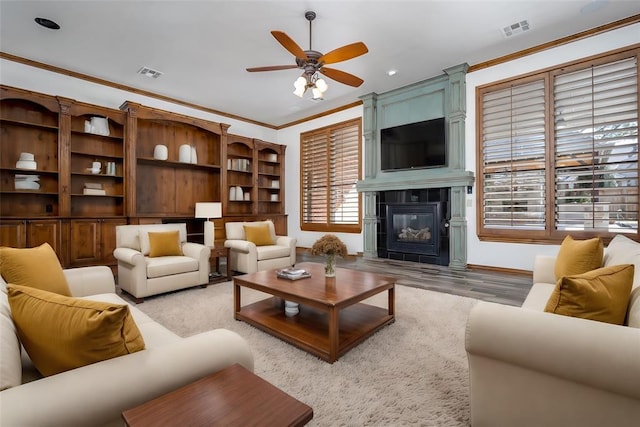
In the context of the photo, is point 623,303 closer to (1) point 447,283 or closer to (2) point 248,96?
(1) point 447,283

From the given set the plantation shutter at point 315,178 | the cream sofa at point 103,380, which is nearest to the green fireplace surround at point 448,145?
the plantation shutter at point 315,178

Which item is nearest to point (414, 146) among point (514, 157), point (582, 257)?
point (514, 157)

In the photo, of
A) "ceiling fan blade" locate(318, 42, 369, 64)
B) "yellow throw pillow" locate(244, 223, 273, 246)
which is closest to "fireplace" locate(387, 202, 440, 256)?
"yellow throw pillow" locate(244, 223, 273, 246)

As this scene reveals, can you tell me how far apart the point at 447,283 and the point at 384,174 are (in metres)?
2.49

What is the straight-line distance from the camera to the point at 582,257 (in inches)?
78.1

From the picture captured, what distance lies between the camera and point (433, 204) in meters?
5.01

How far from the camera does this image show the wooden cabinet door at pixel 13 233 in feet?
→ 12.3

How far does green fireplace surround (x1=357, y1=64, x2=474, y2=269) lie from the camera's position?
4.67 meters

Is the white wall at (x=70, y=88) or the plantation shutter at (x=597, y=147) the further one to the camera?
the white wall at (x=70, y=88)

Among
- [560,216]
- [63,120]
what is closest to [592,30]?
[560,216]

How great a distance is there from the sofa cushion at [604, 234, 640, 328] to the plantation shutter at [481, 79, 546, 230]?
204cm

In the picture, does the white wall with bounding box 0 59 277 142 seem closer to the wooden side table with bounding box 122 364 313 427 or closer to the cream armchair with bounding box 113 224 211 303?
the cream armchair with bounding box 113 224 211 303

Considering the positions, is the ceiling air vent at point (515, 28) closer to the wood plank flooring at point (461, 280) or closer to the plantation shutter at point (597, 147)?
the plantation shutter at point (597, 147)

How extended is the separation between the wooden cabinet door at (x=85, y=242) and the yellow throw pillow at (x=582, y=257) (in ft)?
18.4
